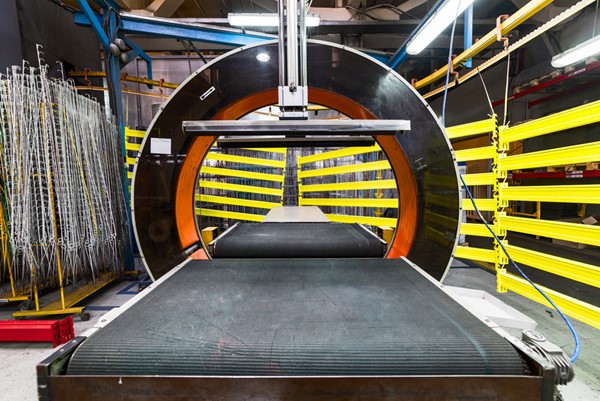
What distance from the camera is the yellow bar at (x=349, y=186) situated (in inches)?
151

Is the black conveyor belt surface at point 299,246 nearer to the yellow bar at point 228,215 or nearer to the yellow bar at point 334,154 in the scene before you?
the yellow bar at point 334,154

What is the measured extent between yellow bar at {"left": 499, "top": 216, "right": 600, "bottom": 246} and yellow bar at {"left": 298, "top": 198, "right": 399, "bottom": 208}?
1.34m

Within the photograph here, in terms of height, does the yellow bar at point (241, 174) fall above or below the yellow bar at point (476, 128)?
below

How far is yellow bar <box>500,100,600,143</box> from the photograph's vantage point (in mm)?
1932

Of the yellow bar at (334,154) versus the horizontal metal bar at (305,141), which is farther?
the yellow bar at (334,154)

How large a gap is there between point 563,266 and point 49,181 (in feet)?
14.2

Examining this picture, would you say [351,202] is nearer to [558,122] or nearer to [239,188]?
[239,188]

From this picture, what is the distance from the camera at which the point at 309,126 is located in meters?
1.42

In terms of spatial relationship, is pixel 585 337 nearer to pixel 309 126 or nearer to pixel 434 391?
pixel 434 391

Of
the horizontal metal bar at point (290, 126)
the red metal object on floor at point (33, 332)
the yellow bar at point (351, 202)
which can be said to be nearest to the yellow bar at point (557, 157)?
the yellow bar at point (351, 202)

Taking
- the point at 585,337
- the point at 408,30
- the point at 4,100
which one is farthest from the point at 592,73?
the point at 4,100

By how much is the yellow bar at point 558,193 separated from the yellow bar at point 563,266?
18.3 inches

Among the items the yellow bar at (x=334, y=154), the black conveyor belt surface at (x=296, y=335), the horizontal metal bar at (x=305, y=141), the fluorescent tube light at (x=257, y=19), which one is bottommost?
the black conveyor belt surface at (x=296, y=335)

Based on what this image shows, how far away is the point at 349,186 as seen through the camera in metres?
4.62
